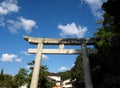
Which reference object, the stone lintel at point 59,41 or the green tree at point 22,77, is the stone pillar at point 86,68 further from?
the green tree at point 22,77

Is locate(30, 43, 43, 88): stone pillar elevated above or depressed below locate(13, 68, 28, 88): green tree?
below

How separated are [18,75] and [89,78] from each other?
18.1 m

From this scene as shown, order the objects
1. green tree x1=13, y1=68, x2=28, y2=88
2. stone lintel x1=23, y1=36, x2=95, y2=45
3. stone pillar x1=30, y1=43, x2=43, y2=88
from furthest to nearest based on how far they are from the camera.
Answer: green tree x1=13, y1=68, x2=28, y2=88, stone lintel x1=23, y1=36, x2=95, y2=45, stone pillar x1=30, y1=43, x2=43, y2=88

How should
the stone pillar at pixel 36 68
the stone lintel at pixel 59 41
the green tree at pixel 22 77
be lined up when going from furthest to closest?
the green tree at pixel 22 77 → the stone lintel at pixel 59 41 → the stone pillar at pixel 36 68

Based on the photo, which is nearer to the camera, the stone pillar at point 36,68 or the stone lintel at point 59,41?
the stone pillar at point 36,68

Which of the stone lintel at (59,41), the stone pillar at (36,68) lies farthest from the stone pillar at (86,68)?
the stone pillar at (36,68)

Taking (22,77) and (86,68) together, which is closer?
(86,68)

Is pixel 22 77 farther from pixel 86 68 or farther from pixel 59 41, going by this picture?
pixel 86 68

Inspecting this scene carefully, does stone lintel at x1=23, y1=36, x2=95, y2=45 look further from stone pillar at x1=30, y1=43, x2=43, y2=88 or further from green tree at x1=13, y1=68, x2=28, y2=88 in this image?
green tree at x1=13, y1=68, x2=28, y2=88

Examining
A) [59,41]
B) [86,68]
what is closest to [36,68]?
[59,41]

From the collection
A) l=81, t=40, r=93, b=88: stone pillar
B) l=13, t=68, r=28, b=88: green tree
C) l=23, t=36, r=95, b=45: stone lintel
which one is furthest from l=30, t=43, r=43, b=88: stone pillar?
l=13, t=68, r=28, b=88: green tree

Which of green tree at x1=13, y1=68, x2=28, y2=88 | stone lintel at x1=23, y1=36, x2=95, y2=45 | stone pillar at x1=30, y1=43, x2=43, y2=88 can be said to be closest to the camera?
stone pillar at x1=30, y1=43, x2=43, y2=88

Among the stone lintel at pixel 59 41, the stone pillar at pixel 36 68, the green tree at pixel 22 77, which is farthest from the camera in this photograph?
the green tree at pixel 22 77

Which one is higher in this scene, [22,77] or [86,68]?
[22,77]
